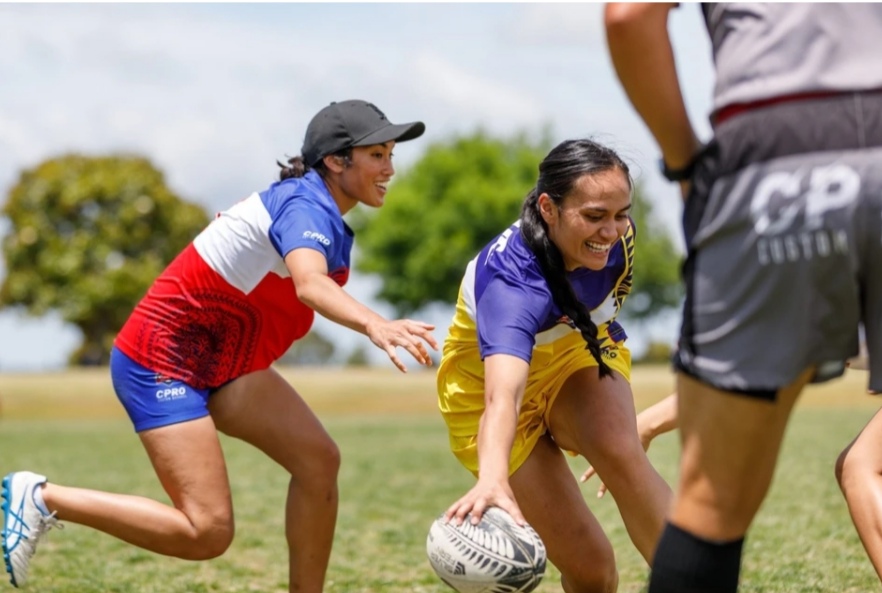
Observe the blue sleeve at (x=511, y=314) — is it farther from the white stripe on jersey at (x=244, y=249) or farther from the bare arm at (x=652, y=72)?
the bare arm at (x=652, y=72)

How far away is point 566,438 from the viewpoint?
5238mm

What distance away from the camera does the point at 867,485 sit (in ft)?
14.8

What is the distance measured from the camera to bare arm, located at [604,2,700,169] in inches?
113

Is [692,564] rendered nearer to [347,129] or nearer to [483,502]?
[483,502]

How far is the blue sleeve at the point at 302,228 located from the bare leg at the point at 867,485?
223 cm

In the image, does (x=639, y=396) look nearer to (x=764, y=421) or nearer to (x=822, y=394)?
(x=822, y=394)

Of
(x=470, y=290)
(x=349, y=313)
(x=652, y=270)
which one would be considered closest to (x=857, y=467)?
(x=470, y=290)

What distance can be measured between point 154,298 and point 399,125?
140 cm

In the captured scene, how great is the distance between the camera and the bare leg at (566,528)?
17.0 feet

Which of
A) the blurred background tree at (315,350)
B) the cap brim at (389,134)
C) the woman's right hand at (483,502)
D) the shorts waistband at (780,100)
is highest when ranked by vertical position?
the shorts waistband at (780,100)

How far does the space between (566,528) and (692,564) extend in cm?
222

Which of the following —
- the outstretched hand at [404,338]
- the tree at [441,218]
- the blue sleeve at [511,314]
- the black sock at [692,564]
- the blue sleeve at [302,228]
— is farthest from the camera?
the tree at [441,218]

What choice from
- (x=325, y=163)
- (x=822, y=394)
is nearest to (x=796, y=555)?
(x=325, y=163)

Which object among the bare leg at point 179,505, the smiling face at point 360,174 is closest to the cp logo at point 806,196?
the smiling face at point 360,174
